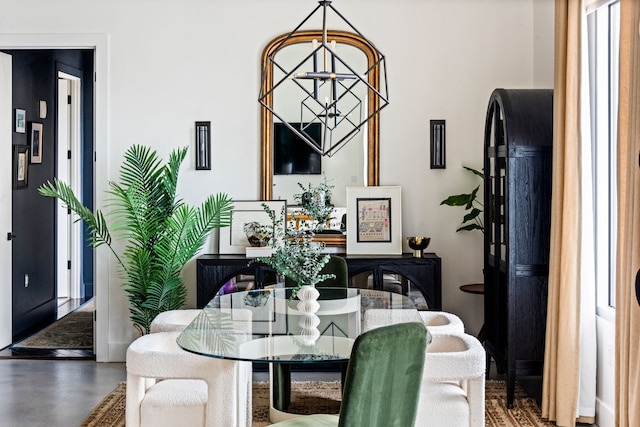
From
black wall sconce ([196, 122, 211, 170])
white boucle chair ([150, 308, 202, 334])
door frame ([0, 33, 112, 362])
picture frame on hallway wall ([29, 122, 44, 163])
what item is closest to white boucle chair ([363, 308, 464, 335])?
white boucle chair ([150, 308, 202, 334])

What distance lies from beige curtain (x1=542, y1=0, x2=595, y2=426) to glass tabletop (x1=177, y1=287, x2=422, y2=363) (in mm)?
861

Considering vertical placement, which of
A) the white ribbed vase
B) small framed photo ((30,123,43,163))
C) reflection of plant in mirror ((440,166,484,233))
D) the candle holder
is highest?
small framed photo ((30,123,43,163))

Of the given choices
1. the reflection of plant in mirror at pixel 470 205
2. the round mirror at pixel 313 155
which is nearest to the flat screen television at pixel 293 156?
the round mirror at pixel 313 155

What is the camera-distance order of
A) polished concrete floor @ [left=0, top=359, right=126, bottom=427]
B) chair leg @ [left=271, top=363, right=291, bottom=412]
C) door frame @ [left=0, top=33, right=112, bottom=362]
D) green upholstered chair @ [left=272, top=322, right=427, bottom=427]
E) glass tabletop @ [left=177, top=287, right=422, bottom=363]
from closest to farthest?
green upholstered chair @ [left=272, top=322, right=427, bottom=427] → glass tabletop @ [left=177, top=287, right=422, bottom=363] → chair leg @ [left=271, top=363, right=291, bottom=412] → polished concrete floor @ [left=0, top=359, right=126, bottom=427] → door frame @ [left=0, top=33, right=112, bottom=362]

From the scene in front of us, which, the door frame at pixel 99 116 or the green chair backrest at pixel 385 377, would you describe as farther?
the door frame at pixel 99 116

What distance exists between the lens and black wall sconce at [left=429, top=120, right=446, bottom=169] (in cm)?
582

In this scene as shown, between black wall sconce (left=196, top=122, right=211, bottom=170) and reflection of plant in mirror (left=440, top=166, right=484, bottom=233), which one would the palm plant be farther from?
reflection of plant in mirror (left=440, top=166, right=484, bottom=233)

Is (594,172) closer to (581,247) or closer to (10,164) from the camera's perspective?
(581,247)

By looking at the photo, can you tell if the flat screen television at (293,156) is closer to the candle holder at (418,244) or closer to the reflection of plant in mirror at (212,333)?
the candle holder at (418,244)

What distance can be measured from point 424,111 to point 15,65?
331 centimetres

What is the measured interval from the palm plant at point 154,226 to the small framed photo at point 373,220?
2.90 feet

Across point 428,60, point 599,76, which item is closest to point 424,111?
point 428,60

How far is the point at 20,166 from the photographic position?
6.69 metres

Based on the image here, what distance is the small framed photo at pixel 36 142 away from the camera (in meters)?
6.98
